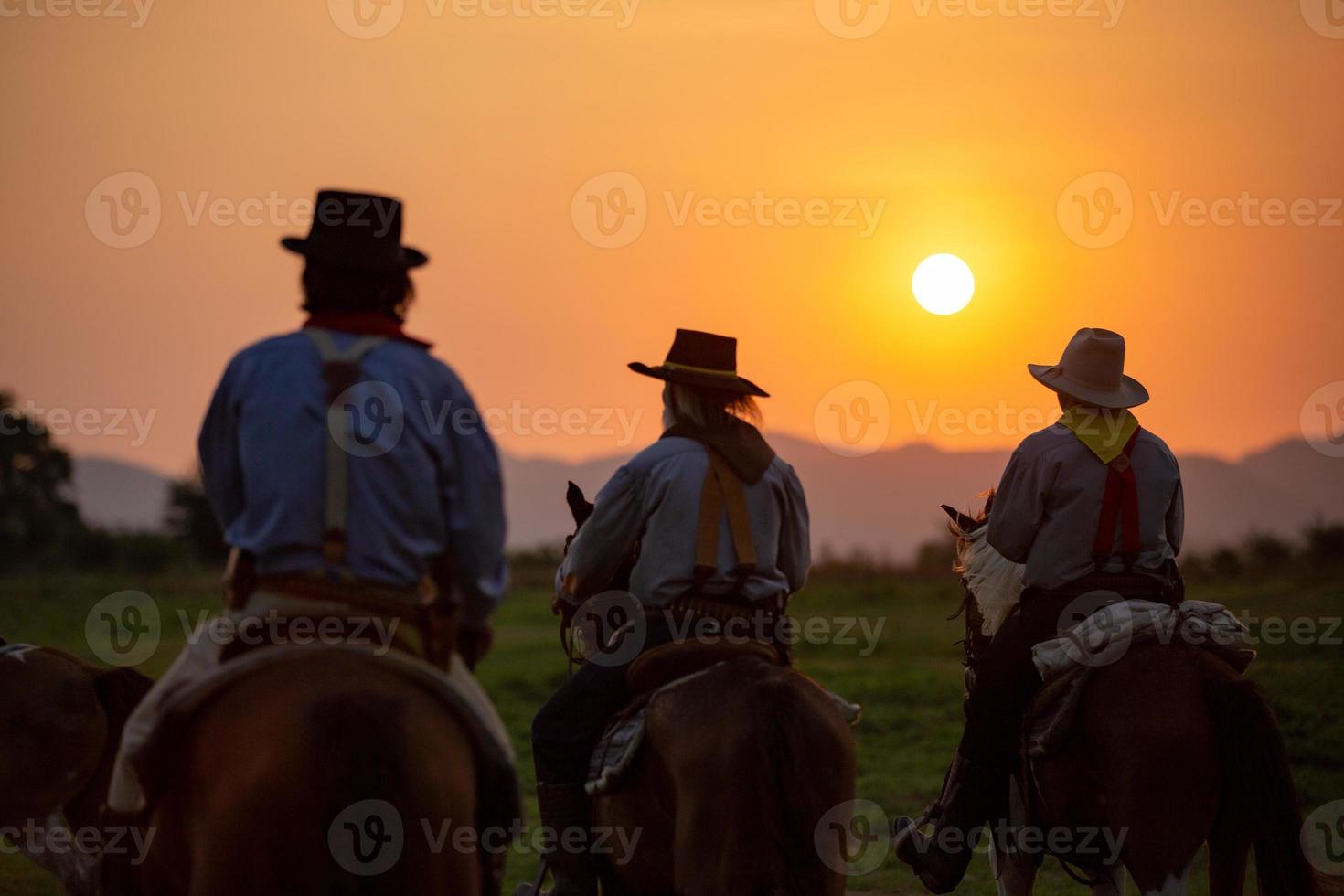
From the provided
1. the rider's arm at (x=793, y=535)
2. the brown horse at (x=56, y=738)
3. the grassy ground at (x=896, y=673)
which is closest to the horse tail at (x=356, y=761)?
the rider's arm at (x=793, y=535)

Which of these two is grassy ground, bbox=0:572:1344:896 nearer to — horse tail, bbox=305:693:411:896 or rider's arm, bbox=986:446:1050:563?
rider's arm, bbox=986:446:1050:563

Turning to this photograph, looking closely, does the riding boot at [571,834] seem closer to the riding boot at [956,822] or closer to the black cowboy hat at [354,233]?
the riding boot at [956,822]

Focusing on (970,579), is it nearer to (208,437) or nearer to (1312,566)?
(208,437)

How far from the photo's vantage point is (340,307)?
4.94 metres

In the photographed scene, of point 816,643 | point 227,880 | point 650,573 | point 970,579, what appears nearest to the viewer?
point 227,880

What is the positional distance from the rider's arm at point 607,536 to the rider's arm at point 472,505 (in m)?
1.67

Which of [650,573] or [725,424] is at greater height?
[725,424]

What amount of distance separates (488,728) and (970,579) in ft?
12.9

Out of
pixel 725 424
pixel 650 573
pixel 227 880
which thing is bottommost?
pixel 227 880

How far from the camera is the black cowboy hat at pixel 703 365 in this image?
6820mm


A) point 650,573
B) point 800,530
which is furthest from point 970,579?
point 650,573

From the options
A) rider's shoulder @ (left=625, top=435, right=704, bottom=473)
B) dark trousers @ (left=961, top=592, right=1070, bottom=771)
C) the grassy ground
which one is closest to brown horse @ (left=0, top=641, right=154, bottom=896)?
the grassy ground

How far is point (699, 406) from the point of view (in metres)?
6.81

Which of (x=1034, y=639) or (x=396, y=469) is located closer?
(x=396, y=469)
